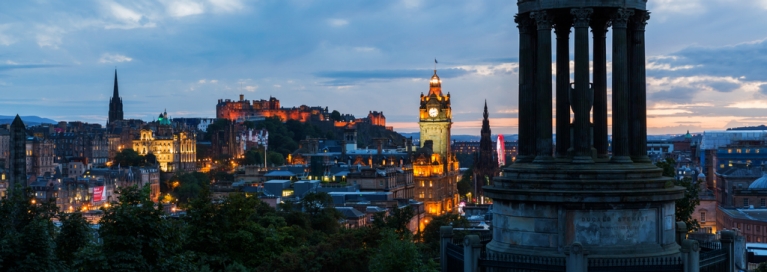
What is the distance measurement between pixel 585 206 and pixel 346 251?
40244 mm

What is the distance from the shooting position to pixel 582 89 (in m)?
26.8

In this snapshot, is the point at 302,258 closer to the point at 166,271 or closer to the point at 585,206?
the point at 166,271

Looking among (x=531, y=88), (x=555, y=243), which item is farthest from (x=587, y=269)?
(x=531, y=88)

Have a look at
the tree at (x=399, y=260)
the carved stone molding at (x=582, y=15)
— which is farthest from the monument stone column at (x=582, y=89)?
the tree at (x=399, y=260)

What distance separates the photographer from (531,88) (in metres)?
27.8

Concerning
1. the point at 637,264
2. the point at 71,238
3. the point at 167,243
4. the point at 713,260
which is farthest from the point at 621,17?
the point at 71,238

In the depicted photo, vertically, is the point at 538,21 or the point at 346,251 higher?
the point at 538,21

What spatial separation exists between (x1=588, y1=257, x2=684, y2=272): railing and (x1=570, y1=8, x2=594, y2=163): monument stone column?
253cm

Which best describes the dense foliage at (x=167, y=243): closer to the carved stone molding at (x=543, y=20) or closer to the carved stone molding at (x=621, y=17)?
the carved stone molding at (x=543, y=20)

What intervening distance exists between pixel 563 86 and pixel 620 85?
53.5 inches

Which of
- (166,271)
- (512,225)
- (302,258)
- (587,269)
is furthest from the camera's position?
(302,258)

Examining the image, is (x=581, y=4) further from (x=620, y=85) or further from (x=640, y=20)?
(x=620, y=85)

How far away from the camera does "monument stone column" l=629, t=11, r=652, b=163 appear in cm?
2784

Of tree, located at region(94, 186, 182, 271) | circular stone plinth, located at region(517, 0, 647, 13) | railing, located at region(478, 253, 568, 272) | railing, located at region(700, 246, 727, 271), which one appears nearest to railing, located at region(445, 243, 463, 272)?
railing, located at region(478, 253, 568, 272)
